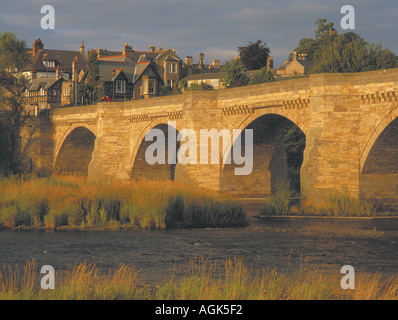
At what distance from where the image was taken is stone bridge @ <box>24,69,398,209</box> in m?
33.3

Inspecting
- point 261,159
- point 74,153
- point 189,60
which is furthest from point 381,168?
point 189,60

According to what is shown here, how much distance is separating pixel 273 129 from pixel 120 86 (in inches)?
1863

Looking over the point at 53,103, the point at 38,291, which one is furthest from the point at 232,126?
the point at 53,103

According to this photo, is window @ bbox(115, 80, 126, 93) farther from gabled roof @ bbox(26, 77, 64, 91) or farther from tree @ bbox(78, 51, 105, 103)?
gabled roof @ bbox(26, 77, 64, 91)

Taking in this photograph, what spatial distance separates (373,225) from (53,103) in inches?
3011

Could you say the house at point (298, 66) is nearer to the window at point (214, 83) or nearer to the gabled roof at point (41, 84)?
the window at point (214, 83)

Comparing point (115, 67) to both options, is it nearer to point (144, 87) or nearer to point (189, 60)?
point (144, 87)

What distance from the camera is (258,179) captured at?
150ft

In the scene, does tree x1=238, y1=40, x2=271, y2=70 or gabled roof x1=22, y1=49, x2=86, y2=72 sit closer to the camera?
tree x1=238, y1=40, x2=271, y2=70

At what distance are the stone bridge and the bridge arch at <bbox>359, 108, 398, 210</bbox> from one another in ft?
0.17

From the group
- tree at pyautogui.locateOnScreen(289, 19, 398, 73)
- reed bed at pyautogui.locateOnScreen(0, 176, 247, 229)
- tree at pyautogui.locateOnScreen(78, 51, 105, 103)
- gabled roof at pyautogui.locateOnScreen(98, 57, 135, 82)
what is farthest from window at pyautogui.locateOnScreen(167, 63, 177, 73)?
reed bed at pyautogui.locateOnScreen(0, 176, 247, 229)

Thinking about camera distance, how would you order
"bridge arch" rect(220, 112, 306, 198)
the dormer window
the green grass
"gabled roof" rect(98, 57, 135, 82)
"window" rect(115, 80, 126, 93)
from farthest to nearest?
the dormer window, "gabled roof" rect(98, 57, 135, 82), "window" rect(115, 80, 126, 93), "bridge arch" rect(220, 112, 306, 198), the green grass

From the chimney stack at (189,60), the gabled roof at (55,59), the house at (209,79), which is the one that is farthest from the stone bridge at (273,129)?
the chimney stack at (189,60)

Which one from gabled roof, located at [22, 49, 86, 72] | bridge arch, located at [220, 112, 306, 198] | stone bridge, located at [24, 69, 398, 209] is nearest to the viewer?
stone bridge, located at [24, 69, 398, 209]
